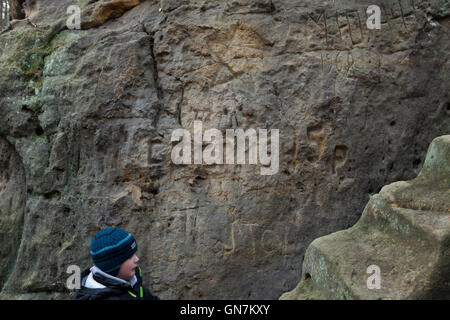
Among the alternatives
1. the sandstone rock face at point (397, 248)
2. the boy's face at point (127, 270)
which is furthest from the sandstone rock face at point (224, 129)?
the boy's face at point (127, 270)

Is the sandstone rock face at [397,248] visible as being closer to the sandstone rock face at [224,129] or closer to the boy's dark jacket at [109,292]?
the sandstone rock face at [224,129]

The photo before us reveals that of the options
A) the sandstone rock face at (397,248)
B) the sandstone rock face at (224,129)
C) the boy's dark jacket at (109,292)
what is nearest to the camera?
the boy's dark jacket at (109,292)

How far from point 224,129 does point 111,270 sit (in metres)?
2.17

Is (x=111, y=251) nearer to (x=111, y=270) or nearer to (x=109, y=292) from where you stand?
(x=111, y=270)

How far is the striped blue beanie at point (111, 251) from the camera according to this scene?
2.33m

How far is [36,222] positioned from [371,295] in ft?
10.6

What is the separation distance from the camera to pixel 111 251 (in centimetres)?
233

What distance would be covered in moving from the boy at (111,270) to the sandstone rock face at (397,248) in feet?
4.16

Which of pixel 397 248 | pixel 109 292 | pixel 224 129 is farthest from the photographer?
pixel 224 129

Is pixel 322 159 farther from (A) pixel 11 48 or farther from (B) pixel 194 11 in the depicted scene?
(A) pixel 11 48

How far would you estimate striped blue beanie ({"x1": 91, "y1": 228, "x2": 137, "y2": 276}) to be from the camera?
2.33 metres

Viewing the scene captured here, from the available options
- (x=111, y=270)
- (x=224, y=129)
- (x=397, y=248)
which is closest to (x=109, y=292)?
(x=111, y=270)

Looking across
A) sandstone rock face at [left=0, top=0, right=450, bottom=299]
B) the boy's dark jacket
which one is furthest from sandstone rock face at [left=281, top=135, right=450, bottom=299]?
the boy's dark jacket

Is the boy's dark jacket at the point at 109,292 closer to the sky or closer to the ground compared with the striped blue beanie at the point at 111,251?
closer to the ground
